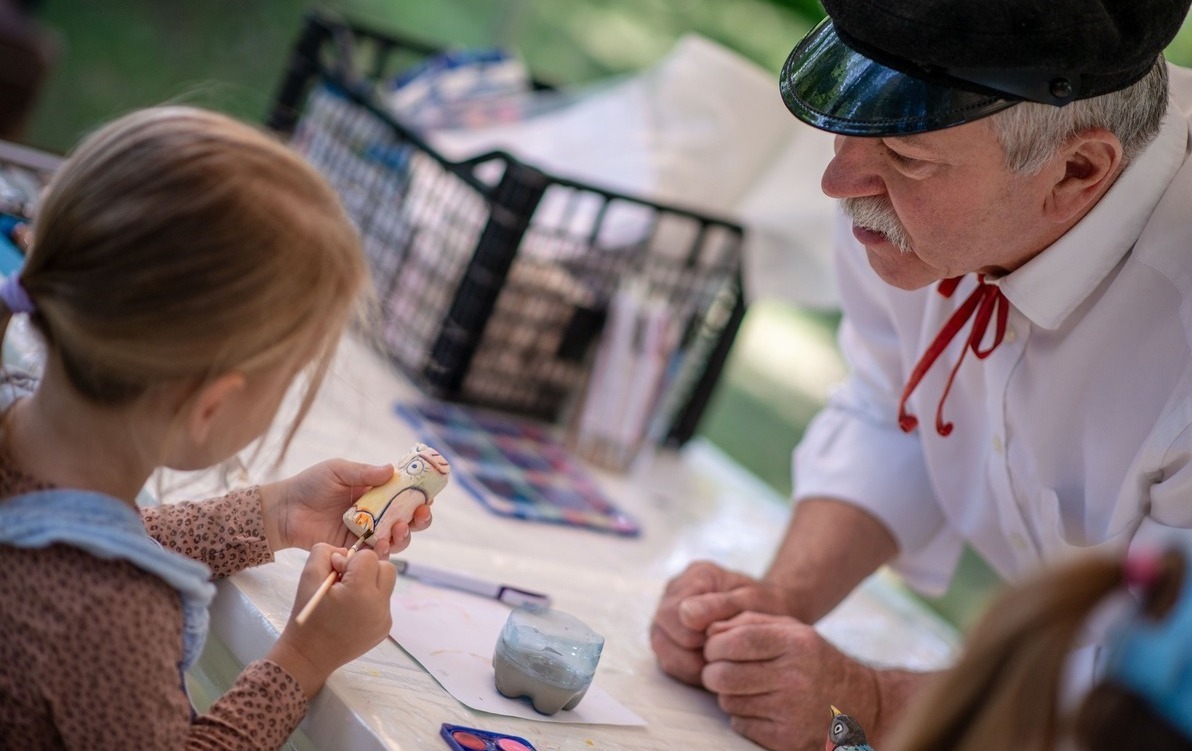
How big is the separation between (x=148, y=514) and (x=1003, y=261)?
80 cm

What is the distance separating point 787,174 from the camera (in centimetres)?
195

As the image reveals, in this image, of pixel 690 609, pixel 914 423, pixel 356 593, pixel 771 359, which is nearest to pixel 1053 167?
pixel 914 423

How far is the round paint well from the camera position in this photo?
957 millimetres

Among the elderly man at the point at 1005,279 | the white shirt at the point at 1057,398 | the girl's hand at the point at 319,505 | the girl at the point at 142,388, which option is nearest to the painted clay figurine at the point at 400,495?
the girl's hand at the point at 319,505

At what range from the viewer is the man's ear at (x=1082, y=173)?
44.7 inches

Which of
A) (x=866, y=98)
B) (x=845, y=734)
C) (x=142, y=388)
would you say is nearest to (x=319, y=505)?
(x=142, y=388)

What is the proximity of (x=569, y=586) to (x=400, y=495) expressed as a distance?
0.34 metres

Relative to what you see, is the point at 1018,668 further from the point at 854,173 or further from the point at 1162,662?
the point at 854,173

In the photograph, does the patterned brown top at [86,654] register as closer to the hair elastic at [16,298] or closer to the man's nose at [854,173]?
the hair elastic at [16,298]

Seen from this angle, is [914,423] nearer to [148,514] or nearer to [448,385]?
[448,385]

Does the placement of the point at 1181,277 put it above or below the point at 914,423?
above

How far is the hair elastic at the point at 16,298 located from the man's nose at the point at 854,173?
0.67 m

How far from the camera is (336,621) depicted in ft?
3.15

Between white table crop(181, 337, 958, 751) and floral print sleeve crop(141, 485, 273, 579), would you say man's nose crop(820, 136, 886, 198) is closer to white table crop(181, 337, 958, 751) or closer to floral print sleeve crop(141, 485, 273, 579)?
white table crop(181, 337, 958, 751)
